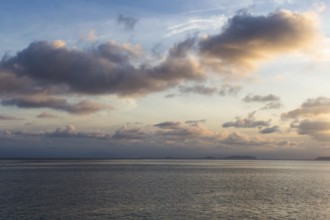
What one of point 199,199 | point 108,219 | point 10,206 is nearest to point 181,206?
point 199,199

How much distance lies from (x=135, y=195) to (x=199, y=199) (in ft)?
45.8

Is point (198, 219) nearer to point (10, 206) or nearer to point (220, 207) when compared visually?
point (220, 207)

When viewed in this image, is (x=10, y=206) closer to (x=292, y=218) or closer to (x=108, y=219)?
(x=108, y=219)

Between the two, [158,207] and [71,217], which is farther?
[158,207]

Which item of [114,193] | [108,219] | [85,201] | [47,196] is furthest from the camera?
[114,193]

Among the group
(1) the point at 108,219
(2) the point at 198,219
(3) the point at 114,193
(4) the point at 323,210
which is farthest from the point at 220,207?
(3) the point at 114,193

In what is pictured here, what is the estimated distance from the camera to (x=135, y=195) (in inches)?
3260

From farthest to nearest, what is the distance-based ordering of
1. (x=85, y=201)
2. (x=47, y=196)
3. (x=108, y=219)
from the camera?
1. (x=47, y=196)
2. (x=85, y=201)
3. (x=108, y=219)

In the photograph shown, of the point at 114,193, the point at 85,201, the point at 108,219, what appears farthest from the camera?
the point at 114,193

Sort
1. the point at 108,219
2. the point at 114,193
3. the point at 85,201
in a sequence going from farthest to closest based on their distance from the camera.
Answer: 1. the point at 114,193
2. the point at 85,201
3. the point at 108,219

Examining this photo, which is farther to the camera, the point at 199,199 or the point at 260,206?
the point at 199,199

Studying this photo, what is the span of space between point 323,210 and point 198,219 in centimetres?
2427

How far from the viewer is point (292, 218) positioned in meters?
58.2

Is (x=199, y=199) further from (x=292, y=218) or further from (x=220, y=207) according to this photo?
(x=292, y=218)
